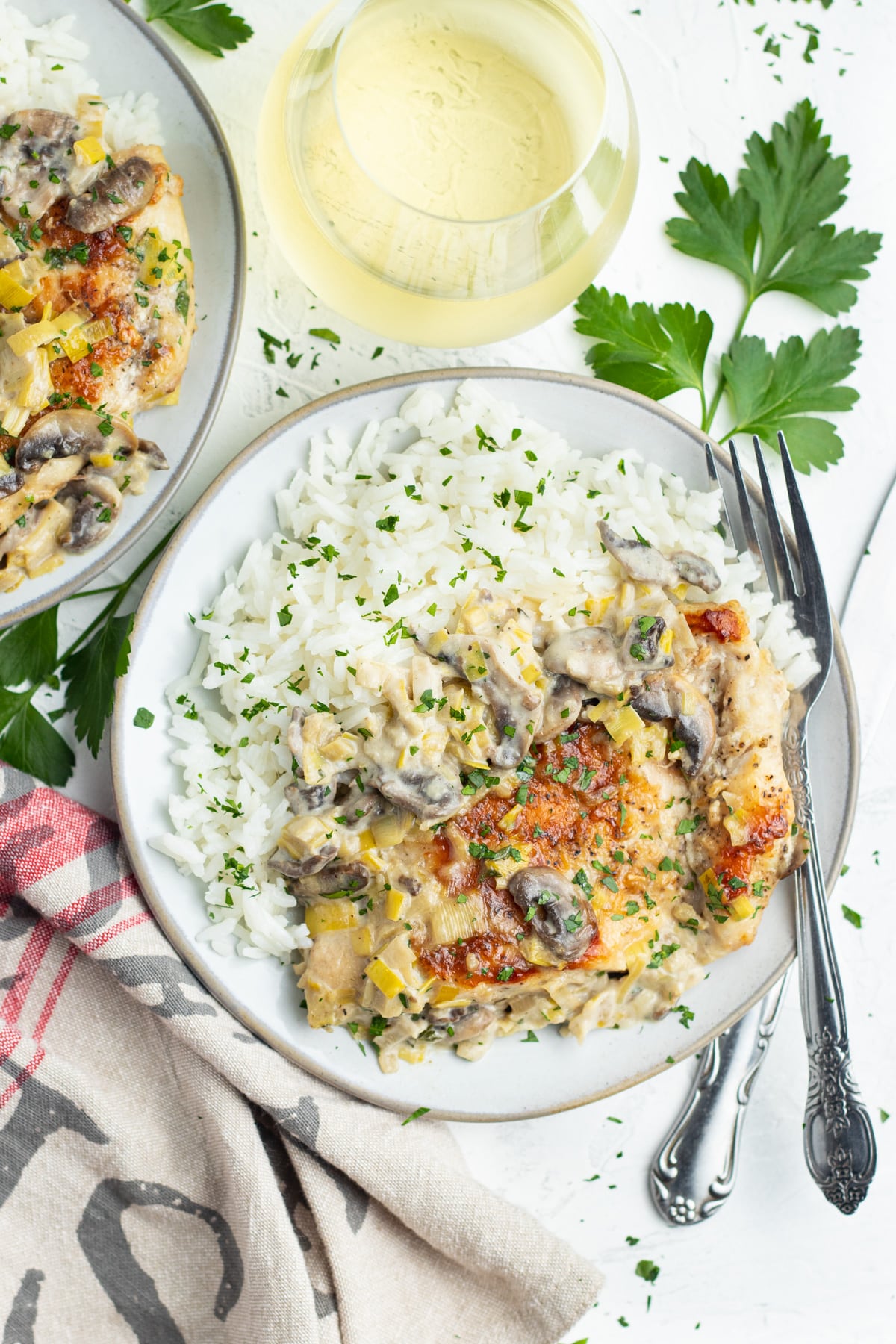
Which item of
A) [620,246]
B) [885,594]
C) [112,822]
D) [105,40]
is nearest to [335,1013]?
[112,822]

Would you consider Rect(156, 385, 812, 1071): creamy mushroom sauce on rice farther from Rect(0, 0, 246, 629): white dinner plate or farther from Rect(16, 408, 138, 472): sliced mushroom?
Rect(16, 408, 138, 472): sliced mushroom

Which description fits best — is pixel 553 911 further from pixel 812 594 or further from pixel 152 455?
pixel 152 455

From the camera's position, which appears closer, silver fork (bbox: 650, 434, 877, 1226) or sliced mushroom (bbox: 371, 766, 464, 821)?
sliced mushroom (bbox: 371, 766, 464, 821)

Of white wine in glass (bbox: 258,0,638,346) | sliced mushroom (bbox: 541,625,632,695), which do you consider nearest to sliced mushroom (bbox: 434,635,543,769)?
sliced mushroom (bbox: 541,625,632,695)

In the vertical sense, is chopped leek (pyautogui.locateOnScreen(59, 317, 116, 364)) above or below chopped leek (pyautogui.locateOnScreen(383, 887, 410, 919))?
above

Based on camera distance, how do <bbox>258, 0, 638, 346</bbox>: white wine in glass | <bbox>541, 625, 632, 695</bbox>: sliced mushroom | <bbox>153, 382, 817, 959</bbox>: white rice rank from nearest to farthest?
<bbox>258, 0, 638, 346</bbox>: white wine in glass → <bbox>541, 625, 632, 695</bbox>: sliced mushroom → <bbox>153, 382, 817, 959</bbox>: white rice
